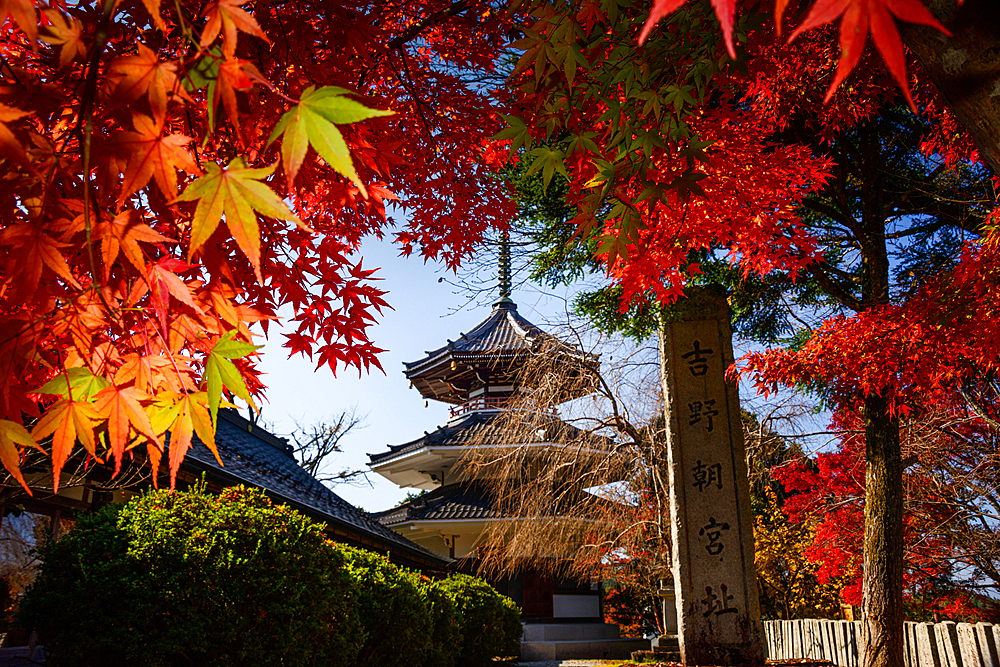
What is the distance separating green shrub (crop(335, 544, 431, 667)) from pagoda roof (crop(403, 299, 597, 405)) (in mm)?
9350

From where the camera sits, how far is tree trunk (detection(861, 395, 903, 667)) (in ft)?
17.2

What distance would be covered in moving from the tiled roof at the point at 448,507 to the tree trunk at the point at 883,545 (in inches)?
372

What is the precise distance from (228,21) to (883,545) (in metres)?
6.39

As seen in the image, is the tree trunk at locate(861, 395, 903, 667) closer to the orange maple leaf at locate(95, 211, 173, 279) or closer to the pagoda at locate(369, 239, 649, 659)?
the pagoda at locate(369, 239, 649, 659)

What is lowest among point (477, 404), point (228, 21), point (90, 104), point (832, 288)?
point (90, 104)

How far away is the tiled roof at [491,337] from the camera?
17094 millimetres

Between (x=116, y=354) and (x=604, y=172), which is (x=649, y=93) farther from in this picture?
(x=116, y=354)

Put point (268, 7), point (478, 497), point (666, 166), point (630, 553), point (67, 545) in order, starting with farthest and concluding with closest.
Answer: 1. point (478, 497)
2. point (630, 553)
3. point (67, 545)
4. point (666, 166)
5. point (268, 7)

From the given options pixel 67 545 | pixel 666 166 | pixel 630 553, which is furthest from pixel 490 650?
pixel 666 166

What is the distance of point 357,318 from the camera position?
207 cm

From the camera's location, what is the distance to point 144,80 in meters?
1.05

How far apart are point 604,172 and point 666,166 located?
1363mm

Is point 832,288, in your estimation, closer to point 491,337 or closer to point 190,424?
point 190,424

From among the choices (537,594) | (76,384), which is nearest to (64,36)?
(76,384)
